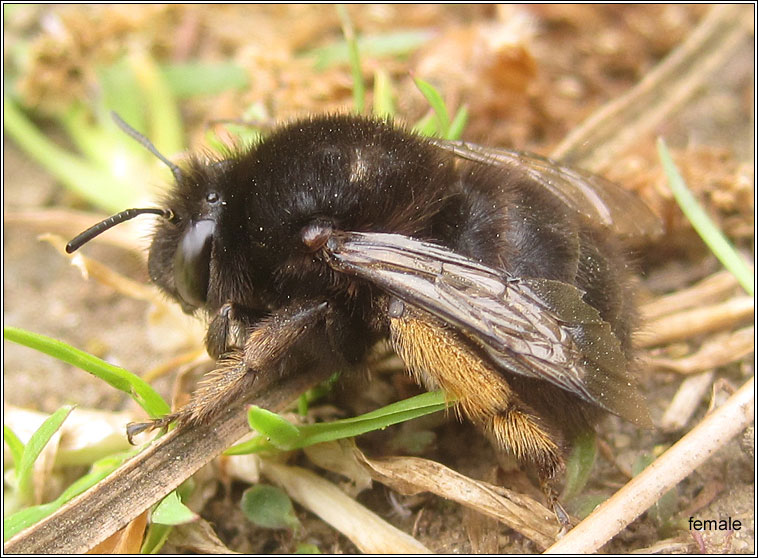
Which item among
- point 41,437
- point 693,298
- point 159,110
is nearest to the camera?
point 41,437

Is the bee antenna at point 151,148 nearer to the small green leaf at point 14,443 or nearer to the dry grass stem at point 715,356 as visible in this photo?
the small green leaf at point 14,443

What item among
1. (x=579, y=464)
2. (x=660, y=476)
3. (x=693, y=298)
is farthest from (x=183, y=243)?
(x=693, y=298)

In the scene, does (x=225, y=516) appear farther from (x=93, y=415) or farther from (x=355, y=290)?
(x=355, y=290)

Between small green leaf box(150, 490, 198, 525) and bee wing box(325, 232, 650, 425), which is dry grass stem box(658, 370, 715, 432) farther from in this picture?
small green leaf box(150, 490, 198, 525)

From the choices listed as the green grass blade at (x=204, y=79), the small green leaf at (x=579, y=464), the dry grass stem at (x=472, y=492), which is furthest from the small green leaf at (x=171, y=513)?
the green grass blade at (x=204, y=79)

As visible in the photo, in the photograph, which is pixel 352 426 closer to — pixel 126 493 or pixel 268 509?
pixel 268 509

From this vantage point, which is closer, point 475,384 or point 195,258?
point 475,384

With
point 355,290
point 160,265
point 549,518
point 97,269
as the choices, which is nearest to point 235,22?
point 97,269
